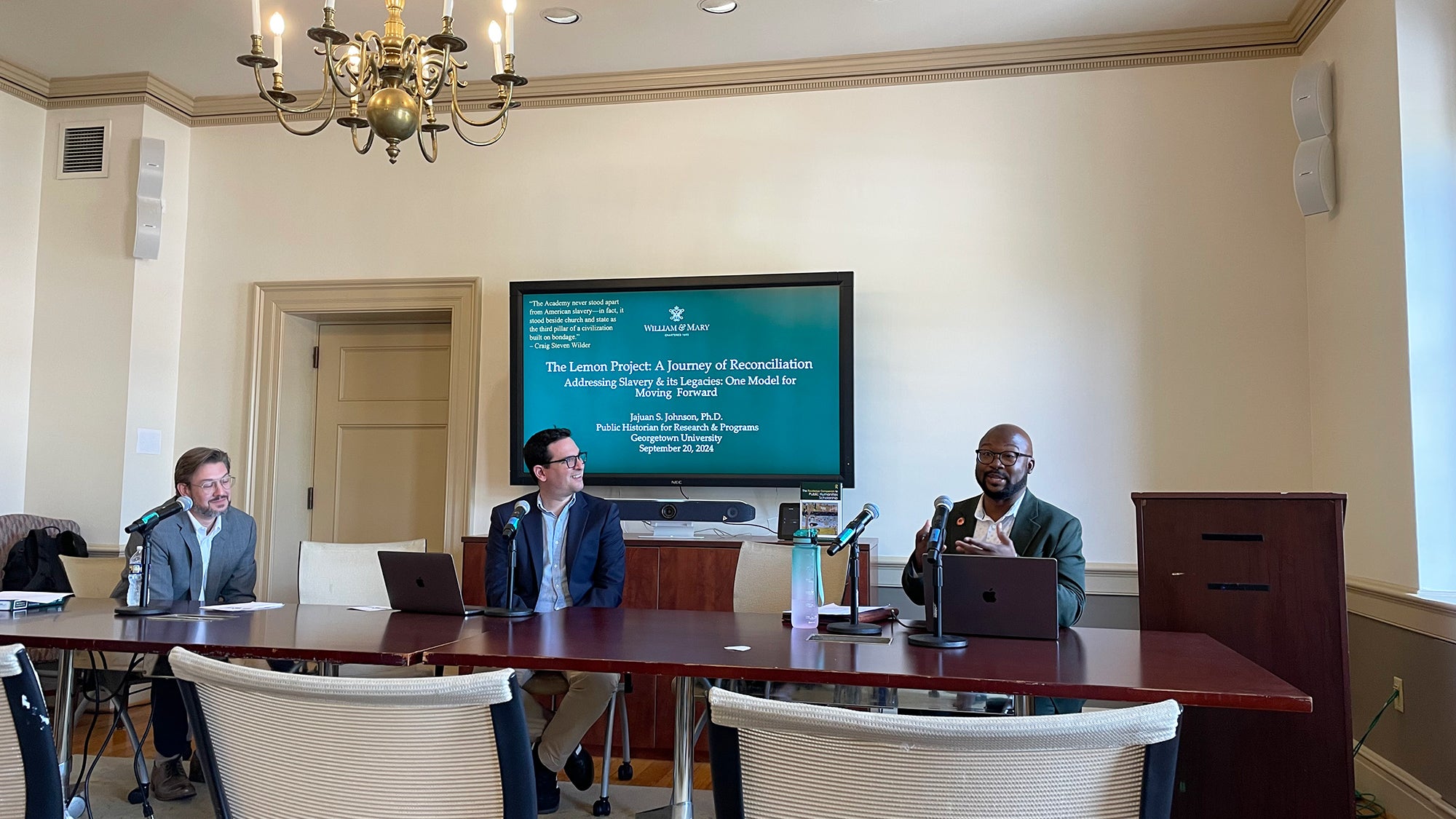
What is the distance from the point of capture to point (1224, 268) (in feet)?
14.1

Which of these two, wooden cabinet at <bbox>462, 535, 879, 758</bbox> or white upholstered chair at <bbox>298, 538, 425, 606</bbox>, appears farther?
wooden cabinet at <bbox>462, 535, 879, 758</bbox>

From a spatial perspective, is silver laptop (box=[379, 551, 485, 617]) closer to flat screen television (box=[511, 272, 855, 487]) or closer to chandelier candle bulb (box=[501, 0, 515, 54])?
Result: chandelier candle bulb (box=[501, 0, 515, 54])

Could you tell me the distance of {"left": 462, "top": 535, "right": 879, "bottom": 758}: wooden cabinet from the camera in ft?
13.6

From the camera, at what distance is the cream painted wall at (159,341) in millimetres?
4984

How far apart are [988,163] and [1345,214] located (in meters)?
1.35

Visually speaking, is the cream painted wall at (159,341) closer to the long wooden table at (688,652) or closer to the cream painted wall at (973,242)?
the cream painted wall at (973,242)

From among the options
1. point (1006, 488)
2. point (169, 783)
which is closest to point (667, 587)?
point (1006, 488)

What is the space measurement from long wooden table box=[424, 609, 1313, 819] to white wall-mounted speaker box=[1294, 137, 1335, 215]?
7.25 feet

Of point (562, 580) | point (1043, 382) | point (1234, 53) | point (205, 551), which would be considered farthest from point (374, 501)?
point (1234, 53)

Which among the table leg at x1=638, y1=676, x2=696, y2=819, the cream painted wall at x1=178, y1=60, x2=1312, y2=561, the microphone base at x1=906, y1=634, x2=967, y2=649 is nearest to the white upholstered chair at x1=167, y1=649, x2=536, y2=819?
the table leg at x1=638, y1=676, x2=696, y2=819

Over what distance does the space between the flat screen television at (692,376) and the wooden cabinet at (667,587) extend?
1.29 feet

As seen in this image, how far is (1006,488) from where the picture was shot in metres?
3.16

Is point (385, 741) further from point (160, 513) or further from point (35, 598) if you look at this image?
point (35, 598)

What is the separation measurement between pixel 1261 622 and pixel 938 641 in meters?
0.92
